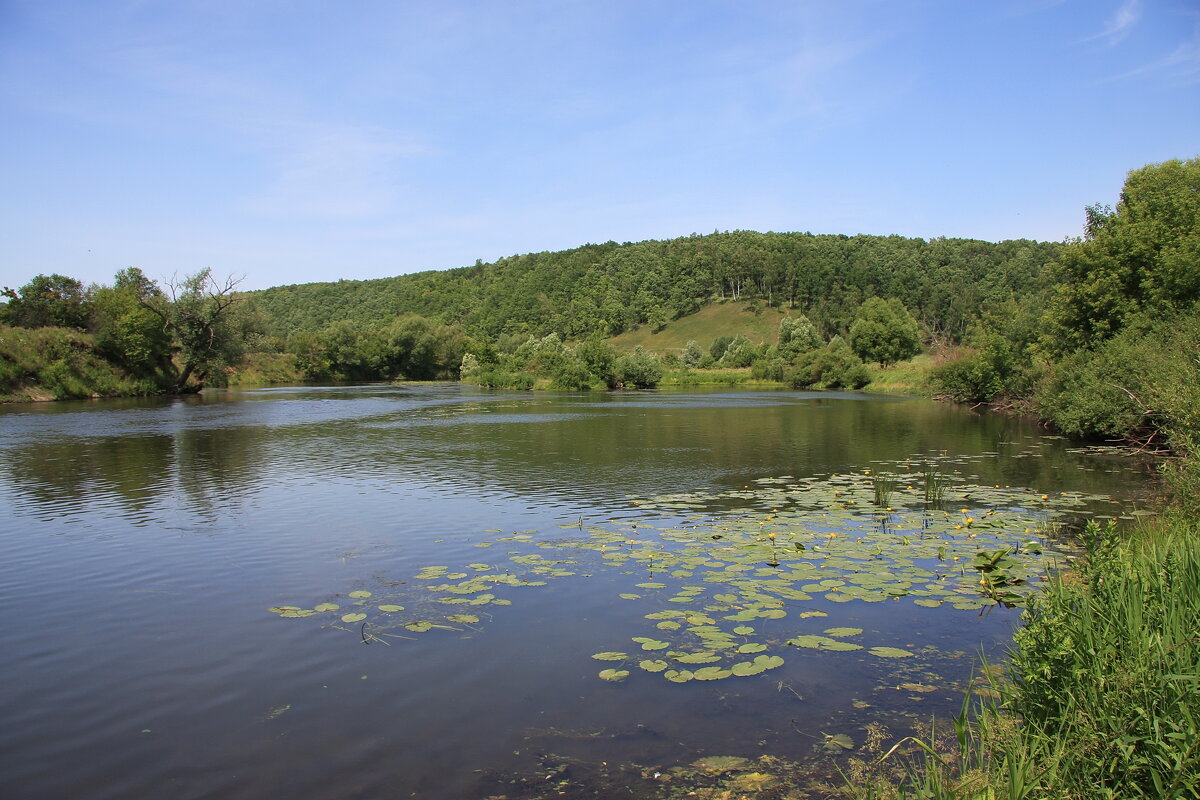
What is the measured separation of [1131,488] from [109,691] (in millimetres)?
21752

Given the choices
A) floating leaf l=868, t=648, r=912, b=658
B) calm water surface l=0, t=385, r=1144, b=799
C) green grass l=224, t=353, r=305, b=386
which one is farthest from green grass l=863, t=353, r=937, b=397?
green grass l=224, t=353, r=305, b=386

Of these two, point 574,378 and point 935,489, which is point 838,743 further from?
point 574,378

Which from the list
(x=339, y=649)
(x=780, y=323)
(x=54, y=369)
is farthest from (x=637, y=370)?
(x=339, y=649)

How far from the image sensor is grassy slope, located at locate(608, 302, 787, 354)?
14588 centimetres

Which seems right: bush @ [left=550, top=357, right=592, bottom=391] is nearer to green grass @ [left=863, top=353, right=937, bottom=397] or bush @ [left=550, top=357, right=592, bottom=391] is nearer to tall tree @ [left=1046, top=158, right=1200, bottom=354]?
green grass @ [left=863, top=353, right=937, bottom=397]

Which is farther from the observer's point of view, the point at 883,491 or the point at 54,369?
the point at 54,369

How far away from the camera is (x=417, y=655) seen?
853 cm

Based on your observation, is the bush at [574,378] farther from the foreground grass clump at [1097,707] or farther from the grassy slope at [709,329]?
the foreground grass clump at [1097,707]

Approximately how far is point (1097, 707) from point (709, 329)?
150912mm

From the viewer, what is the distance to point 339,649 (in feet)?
28.8

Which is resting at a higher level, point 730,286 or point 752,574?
point 730,286

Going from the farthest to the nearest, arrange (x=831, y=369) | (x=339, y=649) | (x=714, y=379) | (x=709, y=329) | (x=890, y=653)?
(x=709, y=329)
(x=714, y=379)
(x=831, y=369)
(x=339, y=649)
(x=890, y=653)

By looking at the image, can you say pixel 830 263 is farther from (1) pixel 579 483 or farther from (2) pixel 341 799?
(2) pixel 341 799

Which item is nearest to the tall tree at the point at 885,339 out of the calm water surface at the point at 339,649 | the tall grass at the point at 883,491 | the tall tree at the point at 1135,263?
the tall tree at the point at 1135,263
